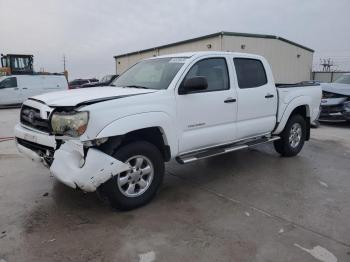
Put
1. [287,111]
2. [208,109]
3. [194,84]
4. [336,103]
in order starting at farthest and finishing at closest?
[336,103], [287,111], [208,109], [194,84]

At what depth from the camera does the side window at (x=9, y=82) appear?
18.0 m

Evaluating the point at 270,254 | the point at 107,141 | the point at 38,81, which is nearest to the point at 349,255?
the point at 270,254

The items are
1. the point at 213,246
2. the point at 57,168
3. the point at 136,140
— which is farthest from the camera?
the point at 136,140

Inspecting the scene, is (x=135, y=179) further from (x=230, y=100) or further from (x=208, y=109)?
(x=230, y=100)

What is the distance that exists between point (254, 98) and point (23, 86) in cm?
1636

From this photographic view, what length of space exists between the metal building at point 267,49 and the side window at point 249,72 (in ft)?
48.6

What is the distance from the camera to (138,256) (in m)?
3.08

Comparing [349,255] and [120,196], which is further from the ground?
[120,196]

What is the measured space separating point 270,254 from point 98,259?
5.07 feet

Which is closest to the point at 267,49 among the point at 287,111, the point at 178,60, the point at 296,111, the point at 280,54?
the point at 280,54

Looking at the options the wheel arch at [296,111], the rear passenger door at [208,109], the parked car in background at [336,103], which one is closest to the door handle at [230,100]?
the rear passenger door at [208,109]

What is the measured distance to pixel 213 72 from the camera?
4949mm

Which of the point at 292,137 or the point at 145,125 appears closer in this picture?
the point at 145,125

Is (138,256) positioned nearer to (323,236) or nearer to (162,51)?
(323,236)
